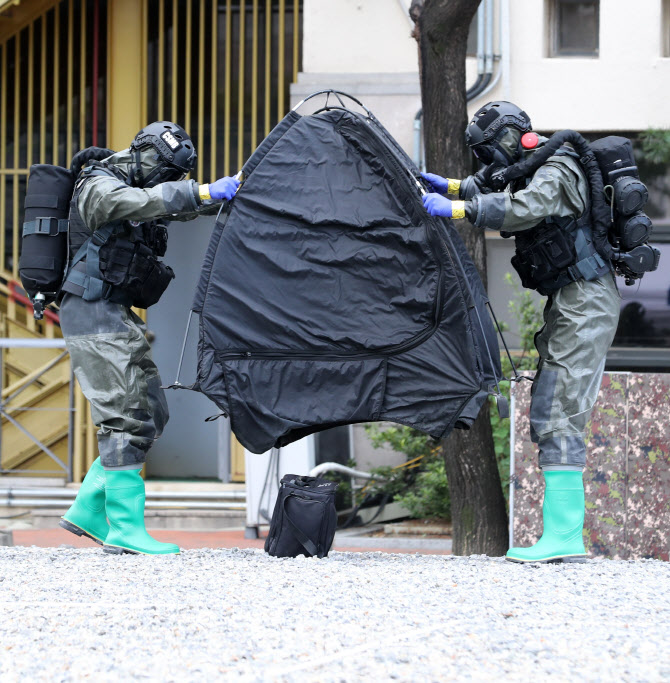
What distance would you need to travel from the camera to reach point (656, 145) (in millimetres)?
7938

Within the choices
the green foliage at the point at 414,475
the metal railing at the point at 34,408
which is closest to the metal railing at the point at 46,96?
the metal railing at the point at 34,408

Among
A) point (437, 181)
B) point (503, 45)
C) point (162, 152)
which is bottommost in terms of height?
point (437, 181)

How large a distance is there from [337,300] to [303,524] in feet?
3.41

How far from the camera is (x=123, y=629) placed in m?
3.13

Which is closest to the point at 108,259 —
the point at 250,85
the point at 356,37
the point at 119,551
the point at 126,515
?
the point at 126,515

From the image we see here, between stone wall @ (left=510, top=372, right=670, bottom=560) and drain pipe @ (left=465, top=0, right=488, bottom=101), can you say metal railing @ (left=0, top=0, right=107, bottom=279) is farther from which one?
stone wall @ (left=510, top=372, right=670, bottom=560)

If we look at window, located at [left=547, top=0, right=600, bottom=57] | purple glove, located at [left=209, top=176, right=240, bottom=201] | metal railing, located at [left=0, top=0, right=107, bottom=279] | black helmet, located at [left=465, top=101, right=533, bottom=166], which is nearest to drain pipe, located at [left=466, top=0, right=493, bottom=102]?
window, located at [left=547, top=0, right=600, bottom=57]

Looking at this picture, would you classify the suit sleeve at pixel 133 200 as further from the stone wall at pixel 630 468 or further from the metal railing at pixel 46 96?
the metal railing at pixel 46 96

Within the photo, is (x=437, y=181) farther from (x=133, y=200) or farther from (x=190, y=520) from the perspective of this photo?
(x=190, y=520)

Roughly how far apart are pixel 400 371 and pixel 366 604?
1.39 m

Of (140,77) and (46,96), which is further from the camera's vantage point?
(46,96)

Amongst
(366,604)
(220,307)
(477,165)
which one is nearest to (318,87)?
(477,165)

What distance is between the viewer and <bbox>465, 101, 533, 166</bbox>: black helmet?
4.60 metres

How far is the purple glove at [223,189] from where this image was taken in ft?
14.8
